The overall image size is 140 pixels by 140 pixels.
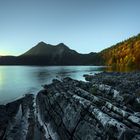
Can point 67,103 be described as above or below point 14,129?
above

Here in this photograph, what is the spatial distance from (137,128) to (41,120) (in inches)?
549

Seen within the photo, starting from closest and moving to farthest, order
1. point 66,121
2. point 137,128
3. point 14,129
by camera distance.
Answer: point 137,128
point 66,121
point 14,129

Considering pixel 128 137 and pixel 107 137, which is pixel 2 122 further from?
pixel 128 137

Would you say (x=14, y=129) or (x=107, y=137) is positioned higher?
(x=107, y=137)

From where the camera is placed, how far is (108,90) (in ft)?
98.0

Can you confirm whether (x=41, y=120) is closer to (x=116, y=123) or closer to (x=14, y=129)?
(x=14, y=129)

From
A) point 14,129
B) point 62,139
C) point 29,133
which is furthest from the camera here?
point 14,129

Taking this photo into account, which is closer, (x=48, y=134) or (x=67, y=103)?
(x=48, y=134)

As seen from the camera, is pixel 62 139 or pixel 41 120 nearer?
pixel 62 139

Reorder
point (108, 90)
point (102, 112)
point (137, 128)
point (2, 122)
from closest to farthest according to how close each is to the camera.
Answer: point (137, 128)
point (102, 112)
point (2, 122)
point (108, 90)

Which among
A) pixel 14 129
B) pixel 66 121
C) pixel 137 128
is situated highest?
pixel 137 128

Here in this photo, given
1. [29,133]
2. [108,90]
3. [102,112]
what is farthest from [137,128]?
[108,90]

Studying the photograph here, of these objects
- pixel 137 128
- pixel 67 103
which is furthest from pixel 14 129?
pixel 137 128

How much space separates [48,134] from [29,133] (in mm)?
2402
